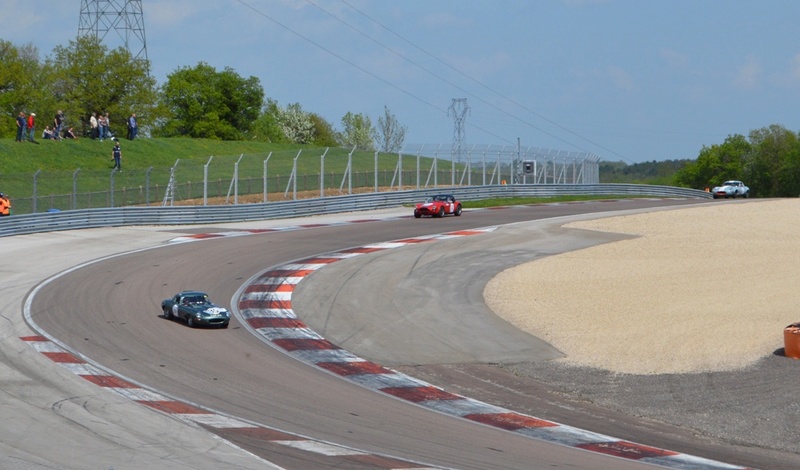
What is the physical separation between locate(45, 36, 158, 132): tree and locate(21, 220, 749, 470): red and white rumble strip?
190 ft

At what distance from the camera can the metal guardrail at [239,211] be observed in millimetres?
39719

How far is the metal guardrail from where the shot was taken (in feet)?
130

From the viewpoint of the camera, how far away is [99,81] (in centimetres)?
8050

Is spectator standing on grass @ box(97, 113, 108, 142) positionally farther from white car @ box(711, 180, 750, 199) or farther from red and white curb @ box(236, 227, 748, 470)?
white car @ box(711, 180, 750, 199)

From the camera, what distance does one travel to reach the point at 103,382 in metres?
17.5

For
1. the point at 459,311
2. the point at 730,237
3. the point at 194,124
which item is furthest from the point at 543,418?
the point at 194,124

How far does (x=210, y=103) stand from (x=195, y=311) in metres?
91.6

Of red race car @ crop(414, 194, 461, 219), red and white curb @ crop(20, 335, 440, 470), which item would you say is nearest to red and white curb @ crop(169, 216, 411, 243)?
red race car @ crop(414, 194, 461, 219)

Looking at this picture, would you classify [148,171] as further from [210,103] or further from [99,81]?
[210,103]

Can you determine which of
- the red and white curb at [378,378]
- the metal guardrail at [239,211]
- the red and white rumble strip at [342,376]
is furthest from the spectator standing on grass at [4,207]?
the red and white rumble strip at [342,376]

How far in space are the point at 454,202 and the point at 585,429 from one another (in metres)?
33.8

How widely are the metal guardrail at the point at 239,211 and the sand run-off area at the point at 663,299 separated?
16.6m

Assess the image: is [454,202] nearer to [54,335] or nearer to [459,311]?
[459,311]

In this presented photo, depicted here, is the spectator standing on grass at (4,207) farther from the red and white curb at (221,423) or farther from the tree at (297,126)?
the tree at (297,126)
